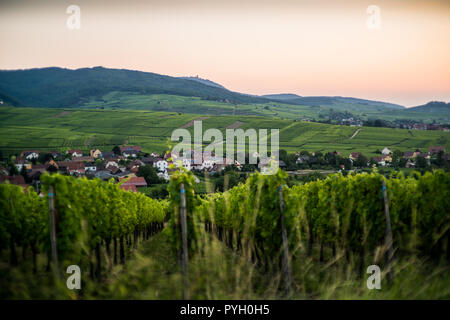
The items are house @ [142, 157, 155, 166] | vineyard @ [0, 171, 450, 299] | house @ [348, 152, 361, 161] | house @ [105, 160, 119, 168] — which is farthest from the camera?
house @ [142, 157, 155, 166]

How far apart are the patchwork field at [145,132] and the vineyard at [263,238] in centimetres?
7995

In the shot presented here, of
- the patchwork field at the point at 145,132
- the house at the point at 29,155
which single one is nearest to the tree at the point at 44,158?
the house at the point at 29,155

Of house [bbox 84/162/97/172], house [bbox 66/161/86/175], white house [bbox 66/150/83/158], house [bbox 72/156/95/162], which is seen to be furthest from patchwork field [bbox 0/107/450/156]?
house [bbox 66/161/86/175]

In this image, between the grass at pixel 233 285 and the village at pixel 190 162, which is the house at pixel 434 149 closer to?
the village at pixel 190 162

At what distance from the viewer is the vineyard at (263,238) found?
6.68 meters

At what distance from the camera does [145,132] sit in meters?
128

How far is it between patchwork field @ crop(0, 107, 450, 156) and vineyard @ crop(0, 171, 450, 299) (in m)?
79.9

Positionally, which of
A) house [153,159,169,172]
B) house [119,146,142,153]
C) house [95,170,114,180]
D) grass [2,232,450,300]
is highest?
grass [2,232,450,300]

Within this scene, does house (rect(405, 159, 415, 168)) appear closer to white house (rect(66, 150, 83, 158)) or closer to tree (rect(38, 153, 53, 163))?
tree (rect(38, 153, 53, 163))

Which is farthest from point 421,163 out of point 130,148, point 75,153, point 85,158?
point 75,153

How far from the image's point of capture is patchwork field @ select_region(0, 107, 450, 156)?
96688 mm

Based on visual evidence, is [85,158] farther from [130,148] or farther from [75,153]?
[130,148]
